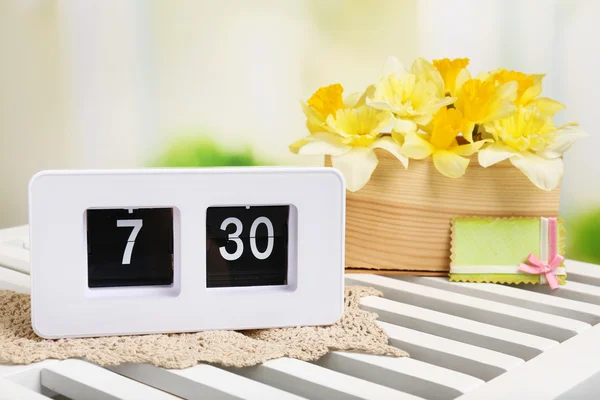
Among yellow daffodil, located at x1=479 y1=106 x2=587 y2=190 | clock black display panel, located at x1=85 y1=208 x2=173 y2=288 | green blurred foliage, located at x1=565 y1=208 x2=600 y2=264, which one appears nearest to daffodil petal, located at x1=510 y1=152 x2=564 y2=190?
yellow daffodil, located at x1=479 y1=106 x2=587 y2=190

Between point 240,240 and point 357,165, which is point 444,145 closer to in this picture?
point 357,165

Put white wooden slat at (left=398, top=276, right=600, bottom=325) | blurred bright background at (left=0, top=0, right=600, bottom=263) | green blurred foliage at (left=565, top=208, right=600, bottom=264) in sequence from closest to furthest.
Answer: white wooden slat at (left=398, top=276, right=600, bottom=325)
green blurred foliage at (left=565, top=208, right=600, bottom=264)
blurred bright background at (left=0, top=0, right=600, bottom=263)

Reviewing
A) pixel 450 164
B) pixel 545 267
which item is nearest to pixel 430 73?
pixel 450 164

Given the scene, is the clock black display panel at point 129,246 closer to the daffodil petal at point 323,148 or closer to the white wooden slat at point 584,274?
the daffodil petal at point 323,148

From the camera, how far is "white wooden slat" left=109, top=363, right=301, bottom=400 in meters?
0.65

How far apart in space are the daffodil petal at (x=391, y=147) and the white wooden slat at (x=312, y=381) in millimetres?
354

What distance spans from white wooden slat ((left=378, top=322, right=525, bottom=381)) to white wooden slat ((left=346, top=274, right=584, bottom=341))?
4.5 inches

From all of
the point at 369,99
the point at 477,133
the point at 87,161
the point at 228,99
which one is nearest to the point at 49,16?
the point at 87,161

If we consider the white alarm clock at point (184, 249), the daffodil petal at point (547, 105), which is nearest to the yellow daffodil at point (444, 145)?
the daffodil petal at point (547, 105)

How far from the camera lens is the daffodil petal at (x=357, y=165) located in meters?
0.99

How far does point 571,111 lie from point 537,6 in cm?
22

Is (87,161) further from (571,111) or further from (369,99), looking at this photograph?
(571,111)

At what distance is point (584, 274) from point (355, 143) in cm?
40

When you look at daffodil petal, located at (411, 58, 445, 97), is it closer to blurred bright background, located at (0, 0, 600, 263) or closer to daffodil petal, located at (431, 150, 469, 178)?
daffodil petal, located at (431, 150, 469, 178)
